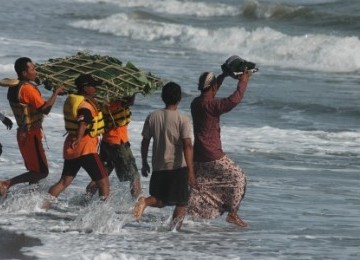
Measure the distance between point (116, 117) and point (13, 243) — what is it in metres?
1.88

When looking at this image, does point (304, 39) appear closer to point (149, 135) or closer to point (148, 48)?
point (148, 48)

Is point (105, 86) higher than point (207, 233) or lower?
higher

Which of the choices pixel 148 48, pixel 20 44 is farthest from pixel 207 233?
pixel 148 48

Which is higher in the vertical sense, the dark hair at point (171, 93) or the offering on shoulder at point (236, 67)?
the offering on shoulder at point (236, 67)

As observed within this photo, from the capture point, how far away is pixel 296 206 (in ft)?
37.7

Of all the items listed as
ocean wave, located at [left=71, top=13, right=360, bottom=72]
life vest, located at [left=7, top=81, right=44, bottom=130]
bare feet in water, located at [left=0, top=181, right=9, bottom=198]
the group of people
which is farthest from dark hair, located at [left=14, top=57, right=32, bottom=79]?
ocean wave, located at [left=71, top=13, right=360, bottom=72]

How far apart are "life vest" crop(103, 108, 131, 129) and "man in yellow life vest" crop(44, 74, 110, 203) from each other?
19.8 inches

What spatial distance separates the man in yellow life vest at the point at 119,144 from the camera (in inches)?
423

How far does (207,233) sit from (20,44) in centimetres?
1977

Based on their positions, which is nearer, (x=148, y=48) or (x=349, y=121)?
(x=349, y=121)

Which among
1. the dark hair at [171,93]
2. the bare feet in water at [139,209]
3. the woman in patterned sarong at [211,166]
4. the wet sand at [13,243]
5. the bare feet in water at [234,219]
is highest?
the dark hair at [171,93]

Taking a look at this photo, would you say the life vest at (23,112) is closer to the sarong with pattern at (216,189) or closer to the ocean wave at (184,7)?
the sarong with pattern at (216,189)

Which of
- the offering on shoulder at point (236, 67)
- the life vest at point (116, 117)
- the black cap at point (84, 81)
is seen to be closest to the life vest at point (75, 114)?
the black cap at point (84, 81)

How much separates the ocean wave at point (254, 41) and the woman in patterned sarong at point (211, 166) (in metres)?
17.6
